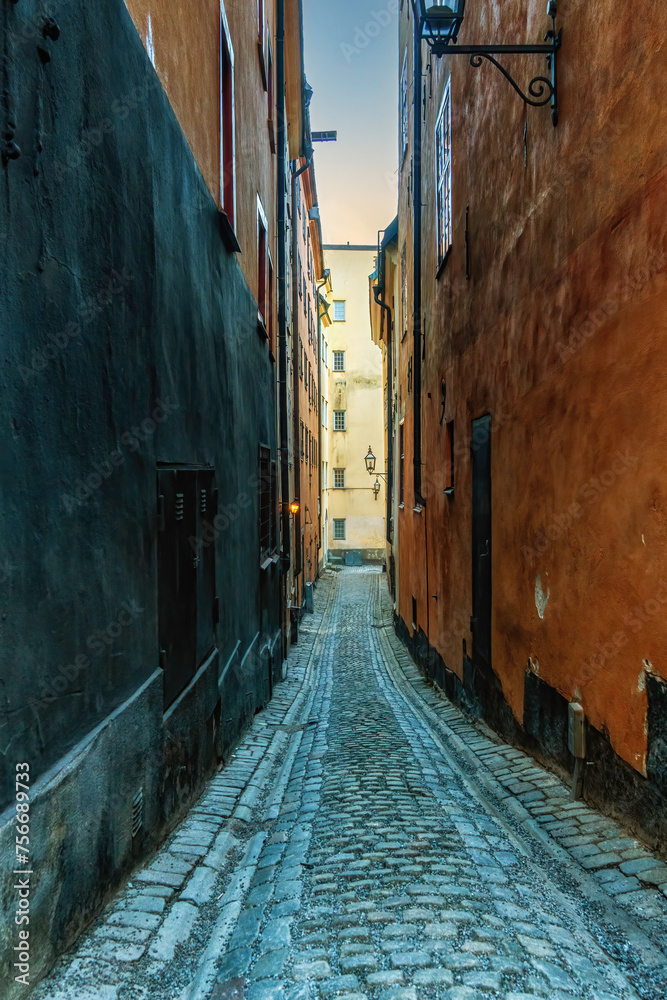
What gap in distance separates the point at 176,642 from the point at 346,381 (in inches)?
1470

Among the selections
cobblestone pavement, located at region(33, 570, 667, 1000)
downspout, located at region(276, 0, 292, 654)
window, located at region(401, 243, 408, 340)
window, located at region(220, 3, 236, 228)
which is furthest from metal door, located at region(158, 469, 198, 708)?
window, located at region(401, 243, 408, 340)

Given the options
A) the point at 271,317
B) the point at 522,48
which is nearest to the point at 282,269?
the point at 271,317

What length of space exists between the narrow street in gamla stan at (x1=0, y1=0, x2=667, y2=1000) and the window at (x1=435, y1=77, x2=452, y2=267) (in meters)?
1.15

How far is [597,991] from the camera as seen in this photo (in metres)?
2.57

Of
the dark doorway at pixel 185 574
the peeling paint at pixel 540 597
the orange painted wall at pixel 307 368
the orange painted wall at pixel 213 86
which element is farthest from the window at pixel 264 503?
the orange painted wall at pixel 307 368

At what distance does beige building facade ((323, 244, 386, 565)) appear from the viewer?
39.2m

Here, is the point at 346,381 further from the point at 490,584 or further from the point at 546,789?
the point at 546,789

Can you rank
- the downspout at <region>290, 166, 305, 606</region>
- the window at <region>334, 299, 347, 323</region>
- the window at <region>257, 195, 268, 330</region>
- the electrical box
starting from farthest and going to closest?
1. the window at <region>334, 299, 347, 323</region>
2. the downspout at <region>290, 166, 305, 606</region>
3. the window at <region>257, 195, 268, 330</region>
4. the electrical box

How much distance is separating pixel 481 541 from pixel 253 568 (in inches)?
117

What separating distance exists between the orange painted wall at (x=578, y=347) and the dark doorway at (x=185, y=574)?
2720 mm

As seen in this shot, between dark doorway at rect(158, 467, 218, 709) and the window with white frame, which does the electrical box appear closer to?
dark doorway at rect(158, 467, 218, 709)

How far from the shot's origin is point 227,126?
7.18 meters

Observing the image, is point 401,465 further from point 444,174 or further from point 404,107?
point 404,107

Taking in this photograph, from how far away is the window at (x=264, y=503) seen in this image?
9.73m
